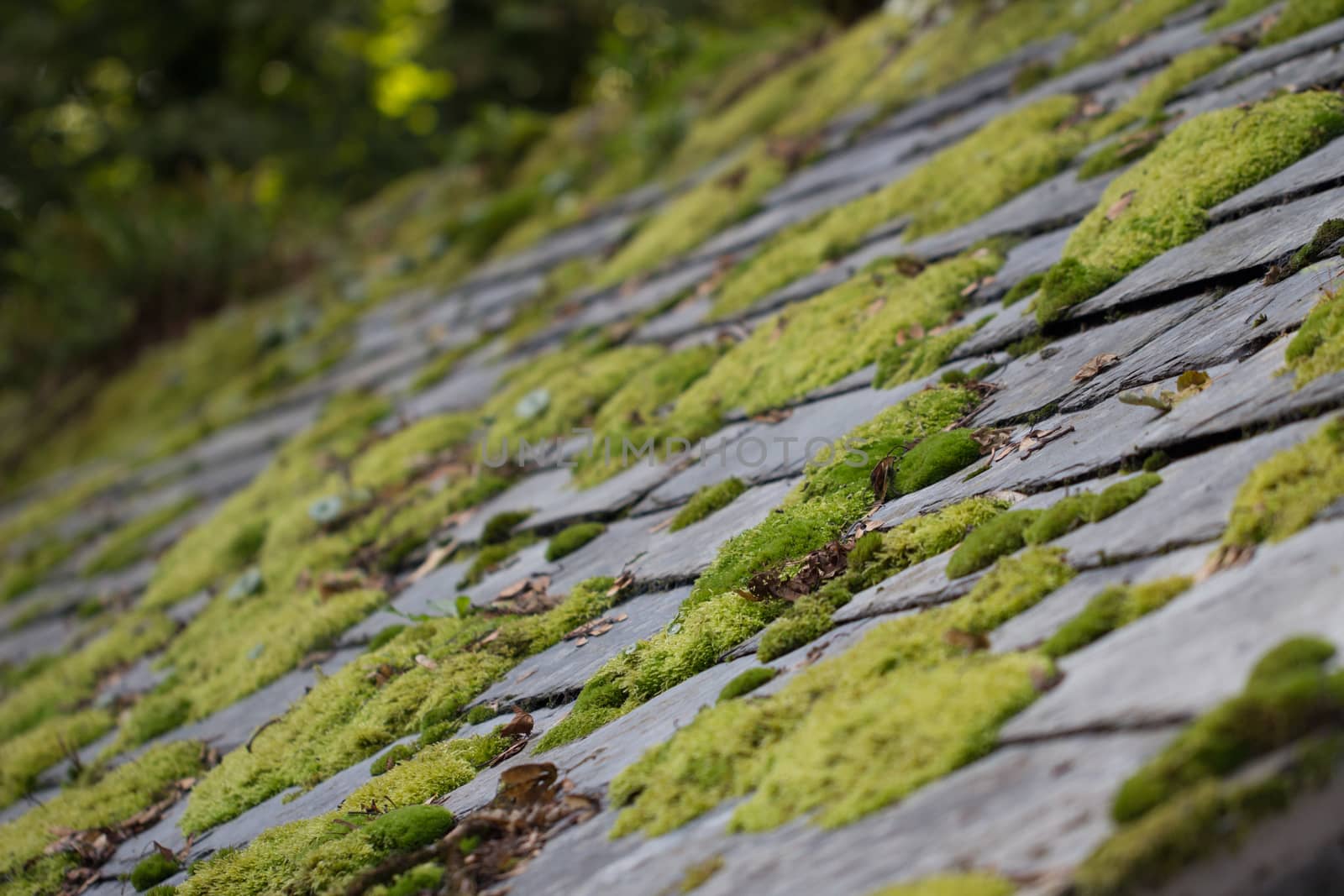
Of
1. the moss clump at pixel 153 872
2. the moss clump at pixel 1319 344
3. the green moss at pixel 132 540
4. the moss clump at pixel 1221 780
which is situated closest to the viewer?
the moss clump at pixel 1221 780

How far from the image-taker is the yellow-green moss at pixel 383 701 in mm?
3264

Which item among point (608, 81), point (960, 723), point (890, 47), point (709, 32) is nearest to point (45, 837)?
point (960, 723)

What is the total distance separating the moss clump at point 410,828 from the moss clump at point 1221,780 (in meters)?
1.59

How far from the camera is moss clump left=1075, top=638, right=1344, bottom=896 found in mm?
1381

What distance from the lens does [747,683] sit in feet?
7.76

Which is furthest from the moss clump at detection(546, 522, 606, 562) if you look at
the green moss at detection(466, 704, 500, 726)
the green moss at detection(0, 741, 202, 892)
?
the green moss at detection(0, 741, 202, 892)

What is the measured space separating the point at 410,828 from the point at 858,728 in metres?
1.19

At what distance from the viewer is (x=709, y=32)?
32.1 feet

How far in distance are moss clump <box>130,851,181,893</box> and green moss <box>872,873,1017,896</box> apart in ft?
8.13

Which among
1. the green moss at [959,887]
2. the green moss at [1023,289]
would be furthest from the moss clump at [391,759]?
the green moss at [1023,289]

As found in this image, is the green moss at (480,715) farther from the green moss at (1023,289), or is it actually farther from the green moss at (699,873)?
the green moss at (1023,289)

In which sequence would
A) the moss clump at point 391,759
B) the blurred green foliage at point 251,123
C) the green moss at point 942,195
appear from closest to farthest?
the moss clump at point 391,759
the green moss at point 942,195
the blurred green foliage at point 251,123

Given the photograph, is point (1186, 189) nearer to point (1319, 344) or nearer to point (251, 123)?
point (1319, 344)

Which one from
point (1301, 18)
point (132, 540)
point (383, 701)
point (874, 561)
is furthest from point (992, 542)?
point (132, 540)
